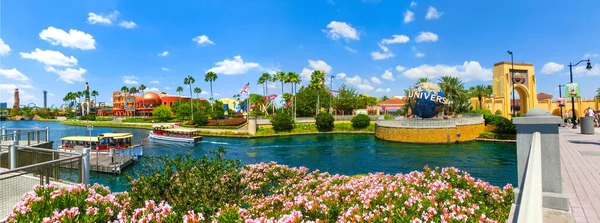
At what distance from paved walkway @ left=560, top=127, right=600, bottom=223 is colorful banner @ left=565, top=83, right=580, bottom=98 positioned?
647 inches

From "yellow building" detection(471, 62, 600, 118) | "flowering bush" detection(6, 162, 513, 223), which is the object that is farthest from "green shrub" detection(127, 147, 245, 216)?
"yellow building" detection(471, 62, 600, 118)

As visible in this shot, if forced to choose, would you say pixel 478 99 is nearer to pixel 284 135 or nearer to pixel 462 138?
pixel 462 138

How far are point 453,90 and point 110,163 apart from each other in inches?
2611

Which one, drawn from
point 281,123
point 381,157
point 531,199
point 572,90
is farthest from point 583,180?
point 281,123

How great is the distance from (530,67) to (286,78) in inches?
2161

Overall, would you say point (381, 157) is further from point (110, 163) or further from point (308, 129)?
point (308, 129)

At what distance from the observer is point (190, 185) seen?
7.88 m

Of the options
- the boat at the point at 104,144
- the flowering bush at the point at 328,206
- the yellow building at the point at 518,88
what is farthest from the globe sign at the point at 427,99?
the boat at the point at 104,144

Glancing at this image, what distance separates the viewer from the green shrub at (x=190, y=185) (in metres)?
7.61

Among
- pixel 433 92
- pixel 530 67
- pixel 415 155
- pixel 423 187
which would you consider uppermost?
pixel 530 67

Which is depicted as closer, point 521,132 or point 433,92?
point 521,132

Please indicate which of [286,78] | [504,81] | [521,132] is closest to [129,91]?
[286,78]

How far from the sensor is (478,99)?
72375 mm

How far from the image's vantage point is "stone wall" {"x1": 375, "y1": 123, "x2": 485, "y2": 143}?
39750 mm
